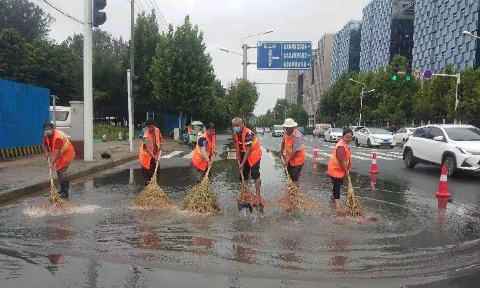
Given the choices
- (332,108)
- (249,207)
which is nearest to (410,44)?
(332,108)

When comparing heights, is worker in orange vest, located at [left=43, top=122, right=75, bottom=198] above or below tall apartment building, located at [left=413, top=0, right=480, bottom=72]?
below

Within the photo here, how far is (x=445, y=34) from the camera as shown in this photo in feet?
231

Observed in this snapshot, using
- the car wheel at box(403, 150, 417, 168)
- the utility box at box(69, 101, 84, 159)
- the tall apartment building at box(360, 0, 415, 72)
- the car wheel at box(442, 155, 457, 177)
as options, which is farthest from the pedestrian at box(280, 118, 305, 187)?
the tall apartment building at box(360, 0, 415, 72)

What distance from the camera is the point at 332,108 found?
259 ft

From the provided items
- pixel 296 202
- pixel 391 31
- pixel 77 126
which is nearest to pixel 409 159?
pixel 296 202

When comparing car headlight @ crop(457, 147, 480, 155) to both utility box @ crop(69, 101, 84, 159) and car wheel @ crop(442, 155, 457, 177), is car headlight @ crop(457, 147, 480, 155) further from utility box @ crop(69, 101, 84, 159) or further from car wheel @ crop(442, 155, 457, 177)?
utility box @ crop(69, 101, 84, 159)

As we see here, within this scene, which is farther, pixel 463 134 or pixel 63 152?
pixel 463 134

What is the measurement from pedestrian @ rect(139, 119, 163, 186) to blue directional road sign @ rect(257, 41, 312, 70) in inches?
679

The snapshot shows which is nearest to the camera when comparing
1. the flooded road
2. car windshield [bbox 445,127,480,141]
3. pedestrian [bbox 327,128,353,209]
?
the flooded road

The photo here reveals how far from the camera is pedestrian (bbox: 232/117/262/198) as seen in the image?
796 centimetres

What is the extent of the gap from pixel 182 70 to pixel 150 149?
27033 mm

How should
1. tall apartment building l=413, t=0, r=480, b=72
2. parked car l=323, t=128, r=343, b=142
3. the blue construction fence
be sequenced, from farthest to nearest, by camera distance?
1. tall apartment building l=413, t=0, r=480, b=72
2. parked car l=323, t=128, r=343, b=142
3. the blue construction fence

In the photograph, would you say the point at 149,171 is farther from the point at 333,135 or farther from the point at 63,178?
the point at 333,135

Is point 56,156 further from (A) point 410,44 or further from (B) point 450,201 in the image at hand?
(A) point 410,44
